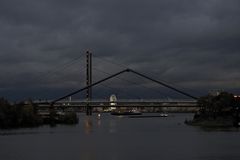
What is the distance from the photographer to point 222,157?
39.5m

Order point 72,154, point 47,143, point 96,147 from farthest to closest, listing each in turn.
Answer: point 47,143, point 96,147, point 72,154

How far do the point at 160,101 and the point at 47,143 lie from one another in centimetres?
6382

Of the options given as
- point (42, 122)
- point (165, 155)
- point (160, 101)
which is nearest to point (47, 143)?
point (165, 155)

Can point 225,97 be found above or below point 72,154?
above

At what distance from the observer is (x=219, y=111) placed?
316 feet

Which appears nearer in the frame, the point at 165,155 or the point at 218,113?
the point at 165,155

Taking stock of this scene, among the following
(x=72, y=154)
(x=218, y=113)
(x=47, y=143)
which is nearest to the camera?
(x=72, y=154)

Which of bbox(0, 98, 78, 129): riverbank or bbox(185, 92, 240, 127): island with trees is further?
bbox(185, 92, 240, 127): island with trees

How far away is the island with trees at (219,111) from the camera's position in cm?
8869

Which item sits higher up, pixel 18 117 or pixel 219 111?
pixel 219 111

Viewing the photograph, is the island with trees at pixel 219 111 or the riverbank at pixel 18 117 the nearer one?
the riverbank at pixel 18 117

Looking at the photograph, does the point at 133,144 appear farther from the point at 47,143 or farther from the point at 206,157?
the point at 206,157

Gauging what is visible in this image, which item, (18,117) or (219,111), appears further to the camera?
(219,111)

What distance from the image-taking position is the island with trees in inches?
3492
